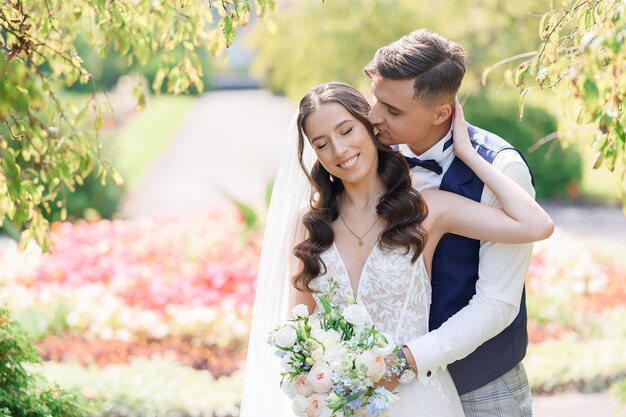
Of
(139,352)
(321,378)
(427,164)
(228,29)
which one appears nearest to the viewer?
(321,378)

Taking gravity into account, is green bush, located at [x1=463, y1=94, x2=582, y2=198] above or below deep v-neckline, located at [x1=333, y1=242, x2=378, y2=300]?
above

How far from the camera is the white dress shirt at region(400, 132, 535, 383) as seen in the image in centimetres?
324

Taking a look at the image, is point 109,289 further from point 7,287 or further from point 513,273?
point 513,273

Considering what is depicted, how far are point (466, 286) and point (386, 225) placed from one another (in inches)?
14.8

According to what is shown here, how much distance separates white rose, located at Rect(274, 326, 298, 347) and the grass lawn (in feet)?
34.3

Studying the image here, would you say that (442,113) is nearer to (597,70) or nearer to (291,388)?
(597,70)

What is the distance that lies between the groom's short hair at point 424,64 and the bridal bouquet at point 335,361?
86 centimetres

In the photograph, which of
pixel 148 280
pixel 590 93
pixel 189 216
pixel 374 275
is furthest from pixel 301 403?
pixel 189 216

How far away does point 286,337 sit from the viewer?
2.95m

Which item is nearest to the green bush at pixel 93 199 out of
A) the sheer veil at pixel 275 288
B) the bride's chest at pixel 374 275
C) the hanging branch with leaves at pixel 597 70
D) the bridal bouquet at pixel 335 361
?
the sheer veil at pixel 275 288

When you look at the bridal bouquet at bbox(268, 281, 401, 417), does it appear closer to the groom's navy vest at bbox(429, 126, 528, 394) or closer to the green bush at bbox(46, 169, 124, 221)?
the groom's navy vest at bbox(429, 126, 528, 394)

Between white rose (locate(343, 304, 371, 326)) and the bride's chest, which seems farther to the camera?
the bride's chest

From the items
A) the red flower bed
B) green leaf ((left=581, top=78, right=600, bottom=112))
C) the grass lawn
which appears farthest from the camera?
the grass lawn

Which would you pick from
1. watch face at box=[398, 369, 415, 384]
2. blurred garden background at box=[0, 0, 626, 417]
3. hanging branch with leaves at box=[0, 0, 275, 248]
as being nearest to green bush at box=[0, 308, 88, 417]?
blurred garden background at box=[0, 0, 626, 417]
